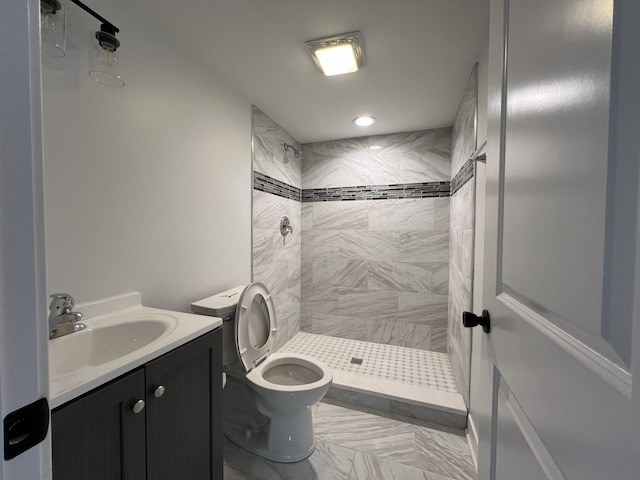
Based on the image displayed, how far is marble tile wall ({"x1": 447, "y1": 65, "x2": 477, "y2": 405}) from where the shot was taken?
1.57m

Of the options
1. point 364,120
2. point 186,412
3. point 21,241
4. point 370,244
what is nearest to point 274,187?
point 364,120

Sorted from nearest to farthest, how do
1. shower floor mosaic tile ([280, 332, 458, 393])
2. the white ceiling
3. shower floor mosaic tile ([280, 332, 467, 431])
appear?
the white ceiling, shower floor mosaic tile ([280, 332, 467, 431]), shower floor mosaic tile ([280, 332, 458, 393])

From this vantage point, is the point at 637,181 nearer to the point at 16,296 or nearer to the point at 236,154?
the point at 16,296

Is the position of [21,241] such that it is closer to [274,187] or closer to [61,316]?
[61,316]

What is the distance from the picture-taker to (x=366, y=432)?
1.63 meters

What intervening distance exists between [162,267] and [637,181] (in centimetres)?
155

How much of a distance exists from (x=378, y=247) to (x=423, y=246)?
429mm

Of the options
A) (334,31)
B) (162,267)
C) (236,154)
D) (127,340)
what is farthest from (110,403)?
(334,31)

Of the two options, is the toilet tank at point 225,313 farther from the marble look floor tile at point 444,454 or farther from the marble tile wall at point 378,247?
the marble tile wall at point 378,247

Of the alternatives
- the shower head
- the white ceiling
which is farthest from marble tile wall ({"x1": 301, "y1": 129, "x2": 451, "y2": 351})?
the white ceiling

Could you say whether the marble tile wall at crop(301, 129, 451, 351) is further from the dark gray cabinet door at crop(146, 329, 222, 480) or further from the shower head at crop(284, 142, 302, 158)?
the dark gray cabinet door at crop(146, 329, 222, 480)

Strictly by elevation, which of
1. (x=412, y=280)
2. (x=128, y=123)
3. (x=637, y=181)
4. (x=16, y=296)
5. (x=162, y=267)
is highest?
(x=128, y=123)

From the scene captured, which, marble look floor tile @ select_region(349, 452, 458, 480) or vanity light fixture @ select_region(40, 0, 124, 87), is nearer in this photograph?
vanity light fixture @ select_region(40, 0, 124, 87)

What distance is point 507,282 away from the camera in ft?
2.06
